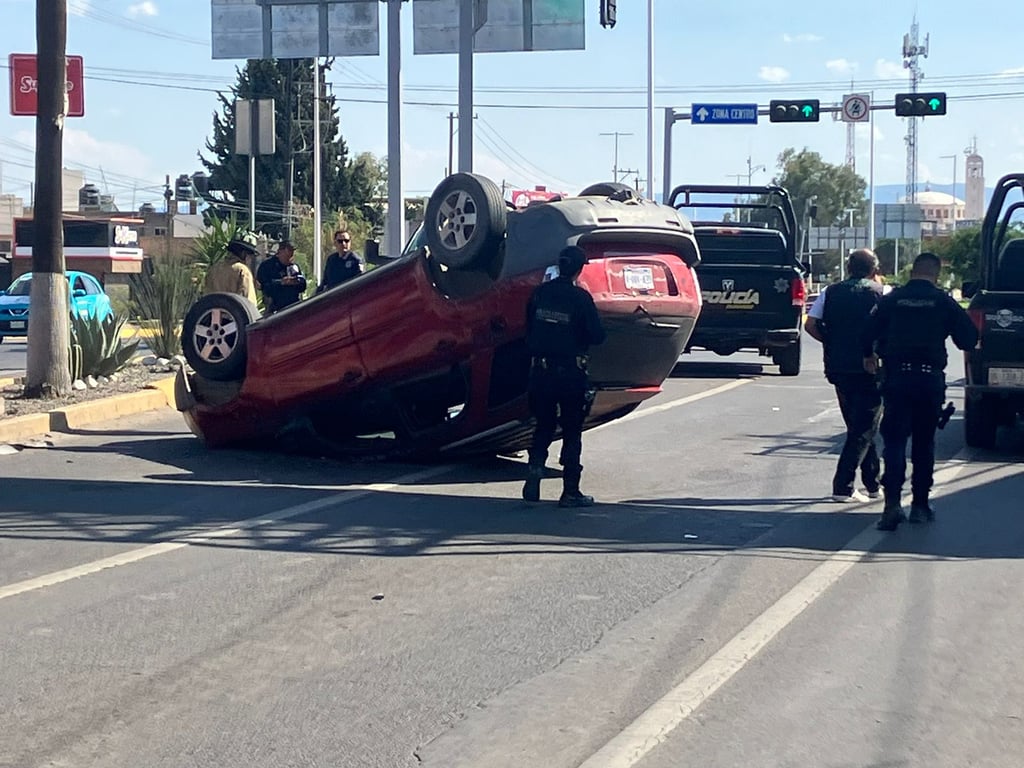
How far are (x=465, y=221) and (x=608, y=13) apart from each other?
1650 centimetres

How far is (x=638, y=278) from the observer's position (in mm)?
10102

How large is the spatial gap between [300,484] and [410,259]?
1.79 m

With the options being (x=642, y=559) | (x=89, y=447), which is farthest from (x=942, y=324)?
(x=89, y=447)

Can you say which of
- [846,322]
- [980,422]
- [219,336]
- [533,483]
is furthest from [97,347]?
[980,422]

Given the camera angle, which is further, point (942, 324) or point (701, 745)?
point (942, 324)

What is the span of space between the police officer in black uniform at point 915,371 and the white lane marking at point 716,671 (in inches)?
33.4

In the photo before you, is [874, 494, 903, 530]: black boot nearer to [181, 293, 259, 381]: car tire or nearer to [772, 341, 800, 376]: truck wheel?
[181, 293, 259, 381]: car tire

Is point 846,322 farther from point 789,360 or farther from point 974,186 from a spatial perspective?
point 974,186

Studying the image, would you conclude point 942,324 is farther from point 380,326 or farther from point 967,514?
point 380,326

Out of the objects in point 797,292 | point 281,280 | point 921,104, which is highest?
point 921,104

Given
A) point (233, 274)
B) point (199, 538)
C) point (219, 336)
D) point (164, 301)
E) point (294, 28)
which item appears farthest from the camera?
point (294, 28)

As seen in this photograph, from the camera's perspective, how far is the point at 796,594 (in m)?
7.06

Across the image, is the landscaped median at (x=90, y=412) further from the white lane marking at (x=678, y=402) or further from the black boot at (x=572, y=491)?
the black boot at (x=572, y=491)

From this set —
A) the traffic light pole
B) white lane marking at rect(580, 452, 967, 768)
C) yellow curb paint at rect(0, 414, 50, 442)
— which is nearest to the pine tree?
the traffic light pole
